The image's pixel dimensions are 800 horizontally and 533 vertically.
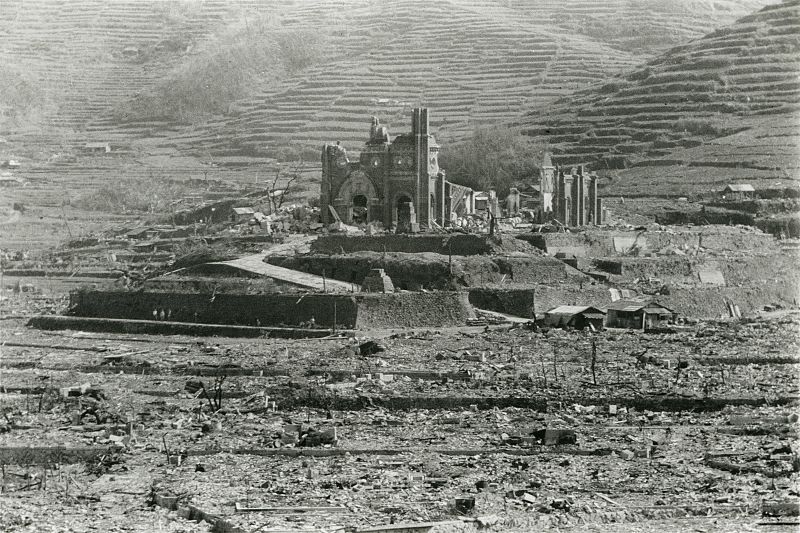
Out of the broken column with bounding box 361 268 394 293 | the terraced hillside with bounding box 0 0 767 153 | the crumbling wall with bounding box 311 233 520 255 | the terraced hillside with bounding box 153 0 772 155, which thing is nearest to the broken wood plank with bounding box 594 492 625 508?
the broken column with bounding box 361 268 394 293

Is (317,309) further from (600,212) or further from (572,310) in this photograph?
(600,212)

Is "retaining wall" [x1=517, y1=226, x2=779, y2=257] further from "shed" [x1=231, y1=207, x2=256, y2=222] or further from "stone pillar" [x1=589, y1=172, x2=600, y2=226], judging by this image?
"shed" [x1=231, y1=207, x2=256, y2=222]

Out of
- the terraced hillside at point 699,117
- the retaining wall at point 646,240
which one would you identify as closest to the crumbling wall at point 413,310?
the retaining wall at point 646,240

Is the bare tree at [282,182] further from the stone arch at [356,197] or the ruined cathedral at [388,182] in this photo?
the stone arch at [356,197]

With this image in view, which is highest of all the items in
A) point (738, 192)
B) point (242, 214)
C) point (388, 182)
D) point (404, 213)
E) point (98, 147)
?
point (98, 147)

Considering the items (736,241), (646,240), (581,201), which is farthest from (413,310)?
(736,241)

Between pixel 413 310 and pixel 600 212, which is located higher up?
pixel 600 212
